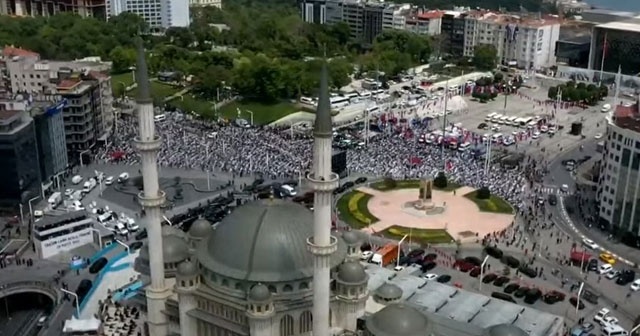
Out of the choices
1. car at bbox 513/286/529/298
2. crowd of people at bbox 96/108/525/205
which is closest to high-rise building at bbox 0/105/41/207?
crowd of people at bbox 96/108/525/205

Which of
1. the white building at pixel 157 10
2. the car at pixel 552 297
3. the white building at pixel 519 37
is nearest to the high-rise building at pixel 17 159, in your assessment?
the car at pixel 552 297

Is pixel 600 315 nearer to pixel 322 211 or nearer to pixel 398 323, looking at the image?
pixel 398 323

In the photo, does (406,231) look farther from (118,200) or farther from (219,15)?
(219,15)

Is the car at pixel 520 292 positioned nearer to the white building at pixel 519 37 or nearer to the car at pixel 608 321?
the car at pixel 608 321

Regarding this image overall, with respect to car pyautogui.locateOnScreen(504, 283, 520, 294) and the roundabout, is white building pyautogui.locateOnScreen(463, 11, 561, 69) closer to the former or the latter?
the roundabout

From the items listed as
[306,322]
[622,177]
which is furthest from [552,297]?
[306,322]
